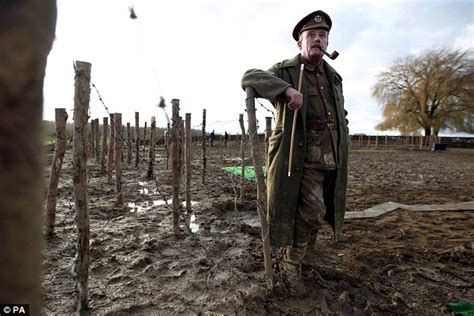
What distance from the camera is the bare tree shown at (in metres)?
29.5

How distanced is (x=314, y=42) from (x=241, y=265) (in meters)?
2.09

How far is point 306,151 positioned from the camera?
2.65 meters

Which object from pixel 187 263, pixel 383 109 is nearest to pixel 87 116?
pixel 187 263

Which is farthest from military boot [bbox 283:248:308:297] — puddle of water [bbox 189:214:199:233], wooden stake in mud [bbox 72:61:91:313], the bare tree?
the bare tree

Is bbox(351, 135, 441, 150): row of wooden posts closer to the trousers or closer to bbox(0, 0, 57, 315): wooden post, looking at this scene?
the trousers

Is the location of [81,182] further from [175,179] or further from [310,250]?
[310,250]

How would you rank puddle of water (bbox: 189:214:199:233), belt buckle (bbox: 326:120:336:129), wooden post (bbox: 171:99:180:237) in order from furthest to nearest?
puddle of water (bbox: 189:214:199:233)
wooden post (bbox: 171:99:180:237)
belt buckle (bbox: 326:120:336:129)

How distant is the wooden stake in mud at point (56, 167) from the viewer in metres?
→ 3.78

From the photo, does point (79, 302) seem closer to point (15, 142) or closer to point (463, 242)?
point (15, 142)

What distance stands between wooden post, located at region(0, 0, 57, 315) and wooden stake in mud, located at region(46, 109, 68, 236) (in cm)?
366

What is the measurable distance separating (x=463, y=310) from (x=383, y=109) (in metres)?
33.9

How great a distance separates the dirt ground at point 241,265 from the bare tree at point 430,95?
2970 cm

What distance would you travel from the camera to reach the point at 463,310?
2486 millimetres

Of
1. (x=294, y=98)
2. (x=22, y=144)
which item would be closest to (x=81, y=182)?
(x=294, y=98)
